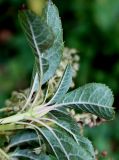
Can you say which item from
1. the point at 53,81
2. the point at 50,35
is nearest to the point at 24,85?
the point at 53,81

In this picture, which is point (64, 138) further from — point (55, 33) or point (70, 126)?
point (55, 33)

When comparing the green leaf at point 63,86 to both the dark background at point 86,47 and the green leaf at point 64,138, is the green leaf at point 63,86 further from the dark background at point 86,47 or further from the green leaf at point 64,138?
the dark background at point 86,47

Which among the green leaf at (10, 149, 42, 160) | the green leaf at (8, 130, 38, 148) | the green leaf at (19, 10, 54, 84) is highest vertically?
the green leaf at (19, 10, 54, 84)

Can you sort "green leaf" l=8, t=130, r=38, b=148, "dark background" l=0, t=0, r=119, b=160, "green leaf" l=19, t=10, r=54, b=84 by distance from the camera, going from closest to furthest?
"green leaf" l=19, t=10, r=54, b=84 → "green leaf" l=8, t=130, r=38, b=148 → "dark background" l=0, t=0, r=119, b=160

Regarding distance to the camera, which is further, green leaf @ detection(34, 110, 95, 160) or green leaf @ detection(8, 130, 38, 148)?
green leaf @ detection(8, 130, 38, 148)

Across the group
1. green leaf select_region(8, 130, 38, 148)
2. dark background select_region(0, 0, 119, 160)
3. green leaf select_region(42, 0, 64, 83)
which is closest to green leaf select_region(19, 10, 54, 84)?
green leaf select_region(42, 0, 64, 83)

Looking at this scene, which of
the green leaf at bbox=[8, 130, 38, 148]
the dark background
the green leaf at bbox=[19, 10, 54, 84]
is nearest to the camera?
the green leaf at bbox=[19, 10, 54, 84]

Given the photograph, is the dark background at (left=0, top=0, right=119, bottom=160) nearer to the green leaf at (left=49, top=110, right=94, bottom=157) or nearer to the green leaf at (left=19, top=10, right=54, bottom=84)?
the green leaf at (left=49, top=110, right=94, bottom=157)

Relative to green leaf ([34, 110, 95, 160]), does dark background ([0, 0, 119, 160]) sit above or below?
above

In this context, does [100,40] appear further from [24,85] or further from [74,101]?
[74,101]
